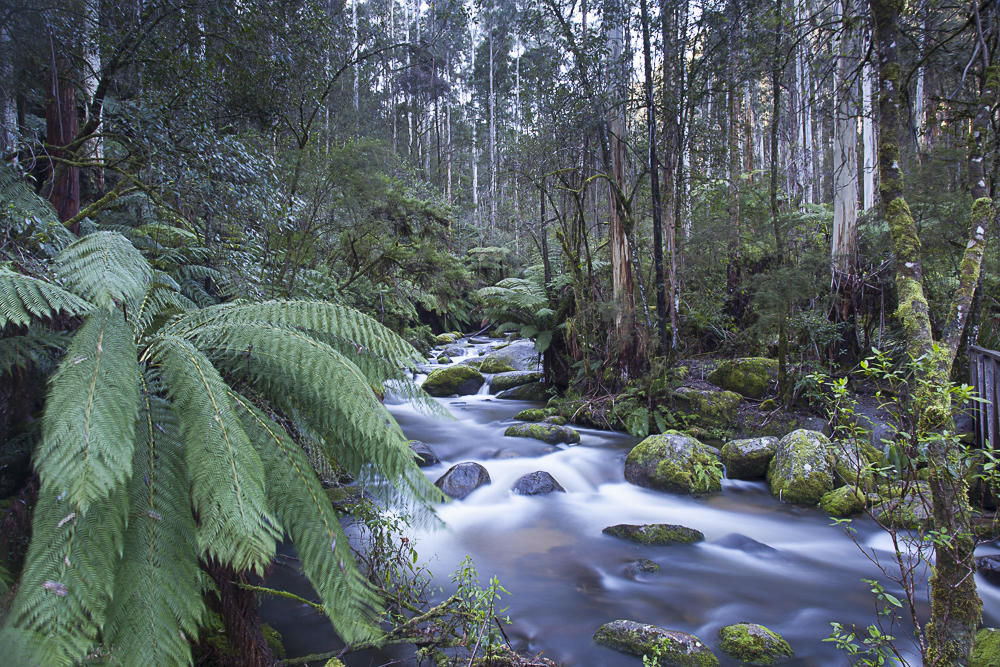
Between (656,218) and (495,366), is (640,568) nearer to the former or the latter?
(656,218)

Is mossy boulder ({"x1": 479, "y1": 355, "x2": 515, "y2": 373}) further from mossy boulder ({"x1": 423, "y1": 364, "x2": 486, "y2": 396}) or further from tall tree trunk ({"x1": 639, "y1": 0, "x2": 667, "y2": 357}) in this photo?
tall tree trunk ({"x1": 639, "y1": 0, "x2": 667, "y2": 357})

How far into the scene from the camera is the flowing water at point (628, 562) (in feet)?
10.1

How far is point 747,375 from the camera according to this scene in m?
6.98

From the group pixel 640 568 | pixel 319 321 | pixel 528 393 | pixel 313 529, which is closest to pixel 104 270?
pixel 319 321

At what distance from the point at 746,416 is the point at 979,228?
176 inches

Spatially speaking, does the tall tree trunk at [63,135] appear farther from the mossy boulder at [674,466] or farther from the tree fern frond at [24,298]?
the mossy boulder at [674,466]

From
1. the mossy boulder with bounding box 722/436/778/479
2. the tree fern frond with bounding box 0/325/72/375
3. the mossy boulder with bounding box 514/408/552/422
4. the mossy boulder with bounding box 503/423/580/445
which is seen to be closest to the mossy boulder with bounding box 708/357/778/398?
the mossy boulder with bounding box 722/436/778/479

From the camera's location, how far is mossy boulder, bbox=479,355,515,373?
10.7m

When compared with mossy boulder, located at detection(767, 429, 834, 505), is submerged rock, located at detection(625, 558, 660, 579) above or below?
below

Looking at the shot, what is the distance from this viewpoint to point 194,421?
51.1 inches

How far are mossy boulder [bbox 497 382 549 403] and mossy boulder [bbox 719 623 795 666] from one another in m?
6.04

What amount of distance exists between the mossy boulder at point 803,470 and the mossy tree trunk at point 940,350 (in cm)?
256

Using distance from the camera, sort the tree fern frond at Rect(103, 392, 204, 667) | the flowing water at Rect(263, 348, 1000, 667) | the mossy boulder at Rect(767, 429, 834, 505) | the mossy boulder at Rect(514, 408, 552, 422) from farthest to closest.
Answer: the mossy boulder at Rect(514, 408, 552, 422), the mossy boulder at Rect(767, 429, 834, 505), the flowing water at Rect(263, 348, 1000, 667), the tree fern frond at Rect(103, 392, 204, 667)

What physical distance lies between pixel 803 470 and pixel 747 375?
2337mm
